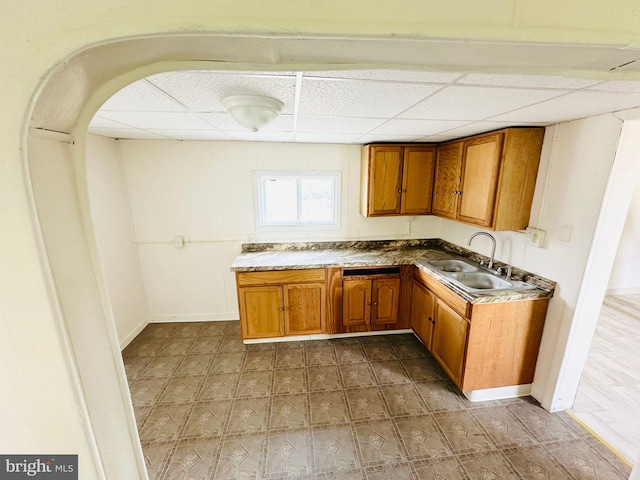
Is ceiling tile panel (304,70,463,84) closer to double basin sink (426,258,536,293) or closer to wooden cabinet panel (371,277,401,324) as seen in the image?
double basin sink (426,258,536,293)

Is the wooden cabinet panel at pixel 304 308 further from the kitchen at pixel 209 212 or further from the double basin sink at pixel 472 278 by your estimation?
the double basin sink at pixel 472 278

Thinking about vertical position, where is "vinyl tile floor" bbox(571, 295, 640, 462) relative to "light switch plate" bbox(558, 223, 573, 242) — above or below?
below

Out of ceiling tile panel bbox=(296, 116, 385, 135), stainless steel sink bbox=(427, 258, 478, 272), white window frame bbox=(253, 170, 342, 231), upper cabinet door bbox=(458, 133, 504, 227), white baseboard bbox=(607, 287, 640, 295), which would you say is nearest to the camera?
ceiling tile panel bbox=(296, 116, 385, 135)

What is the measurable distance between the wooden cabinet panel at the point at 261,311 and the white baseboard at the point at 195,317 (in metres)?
0.64

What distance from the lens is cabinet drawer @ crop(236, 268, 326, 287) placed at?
262 cm

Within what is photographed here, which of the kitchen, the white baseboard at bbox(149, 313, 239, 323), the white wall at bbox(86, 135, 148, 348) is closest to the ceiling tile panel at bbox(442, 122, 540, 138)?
the kitchen

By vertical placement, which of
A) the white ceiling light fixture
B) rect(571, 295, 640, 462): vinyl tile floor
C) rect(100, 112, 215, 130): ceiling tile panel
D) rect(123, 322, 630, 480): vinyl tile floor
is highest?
rect(100, 112, 215, 130): ceiling tile panel

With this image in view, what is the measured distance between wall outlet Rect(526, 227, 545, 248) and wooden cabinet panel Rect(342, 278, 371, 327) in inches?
54.8

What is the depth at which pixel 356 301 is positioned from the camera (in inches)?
110

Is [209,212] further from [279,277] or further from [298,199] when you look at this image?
[279,277]

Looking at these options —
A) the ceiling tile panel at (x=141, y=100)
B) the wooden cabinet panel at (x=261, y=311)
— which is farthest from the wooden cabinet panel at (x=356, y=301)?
the ceiling tile panel at (x=141, y=100)

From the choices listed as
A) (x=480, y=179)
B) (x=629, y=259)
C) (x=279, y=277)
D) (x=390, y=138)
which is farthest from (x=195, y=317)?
(x=629, y=259)

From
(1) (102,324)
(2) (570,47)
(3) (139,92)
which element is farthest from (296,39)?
(3) (139,92)

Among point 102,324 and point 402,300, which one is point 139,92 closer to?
point 102,324
